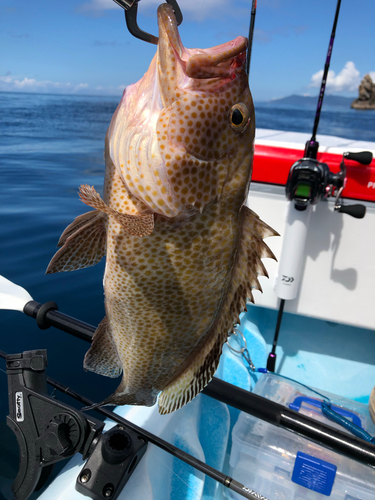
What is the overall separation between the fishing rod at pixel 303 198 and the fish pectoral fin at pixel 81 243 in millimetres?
2119

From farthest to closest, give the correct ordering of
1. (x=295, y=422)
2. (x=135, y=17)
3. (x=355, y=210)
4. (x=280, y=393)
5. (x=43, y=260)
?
(x=43, y=260) → (x=280, y=393) → (x=355, y=210) → (x=295, y=422) → (x=135, y=17)

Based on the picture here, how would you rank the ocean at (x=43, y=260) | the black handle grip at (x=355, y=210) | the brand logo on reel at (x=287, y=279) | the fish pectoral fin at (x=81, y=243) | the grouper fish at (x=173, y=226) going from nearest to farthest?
the grouper fish at (x=173, y=226), the fish pectoral fin at (x=81, y=243), the black handle grip at (x=355, y=210), the brand logo on reel at (x=287, y=279), the ocean at (x=43, y=260)

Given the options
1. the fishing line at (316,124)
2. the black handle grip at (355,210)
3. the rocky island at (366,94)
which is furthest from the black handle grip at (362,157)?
the rocky island at (366,94)

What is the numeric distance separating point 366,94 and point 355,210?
9272cm

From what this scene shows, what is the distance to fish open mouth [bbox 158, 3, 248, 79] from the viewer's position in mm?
833

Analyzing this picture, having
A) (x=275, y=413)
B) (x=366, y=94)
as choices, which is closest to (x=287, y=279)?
(x=275, y=413)

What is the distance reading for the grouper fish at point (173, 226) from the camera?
92 cm

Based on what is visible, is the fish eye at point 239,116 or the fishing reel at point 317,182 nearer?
the fish eye at point 239,116

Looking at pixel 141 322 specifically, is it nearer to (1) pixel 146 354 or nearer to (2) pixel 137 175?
(1) pixel 146 354

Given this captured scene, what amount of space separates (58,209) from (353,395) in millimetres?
5227

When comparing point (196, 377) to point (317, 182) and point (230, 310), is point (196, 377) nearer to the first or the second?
point (230, 310)

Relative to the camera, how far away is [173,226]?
103cm

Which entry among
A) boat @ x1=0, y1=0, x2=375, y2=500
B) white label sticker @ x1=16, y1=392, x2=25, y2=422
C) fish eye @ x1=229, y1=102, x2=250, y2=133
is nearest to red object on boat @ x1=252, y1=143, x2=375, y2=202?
boat @ x1=0, y1=0, x2=375, y2=500

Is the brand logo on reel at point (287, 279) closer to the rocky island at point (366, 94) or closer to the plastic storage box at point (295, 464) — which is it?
the plastic storage box at point (295, 464)
